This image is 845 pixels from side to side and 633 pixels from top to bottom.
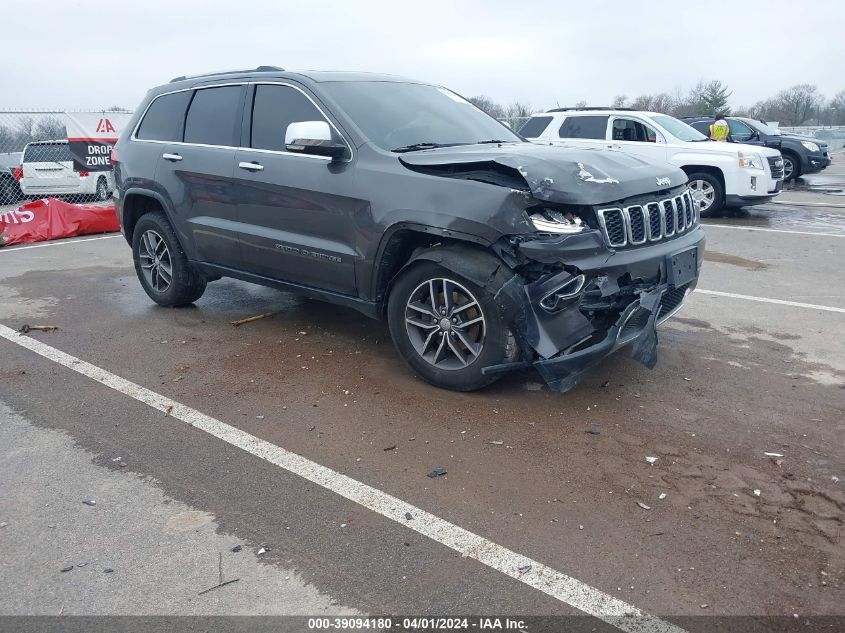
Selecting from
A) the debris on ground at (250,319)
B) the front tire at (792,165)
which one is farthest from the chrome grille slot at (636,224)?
the front tire at (792,165)

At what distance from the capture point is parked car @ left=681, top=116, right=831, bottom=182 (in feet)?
62.8

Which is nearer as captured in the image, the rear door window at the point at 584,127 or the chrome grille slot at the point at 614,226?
the chrome grille slot at the point at 614,226

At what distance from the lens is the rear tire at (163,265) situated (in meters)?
6.50

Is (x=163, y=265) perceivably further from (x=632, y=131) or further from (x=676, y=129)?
(x=676, y=129)

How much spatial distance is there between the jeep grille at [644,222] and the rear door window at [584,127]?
8.55m

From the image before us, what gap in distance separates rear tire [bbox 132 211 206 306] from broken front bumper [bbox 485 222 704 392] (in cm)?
332

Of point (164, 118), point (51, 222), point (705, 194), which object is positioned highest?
point (164, 118)

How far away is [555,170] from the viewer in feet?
14.0

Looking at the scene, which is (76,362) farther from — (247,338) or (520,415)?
(520,415)

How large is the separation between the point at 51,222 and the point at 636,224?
1018cm

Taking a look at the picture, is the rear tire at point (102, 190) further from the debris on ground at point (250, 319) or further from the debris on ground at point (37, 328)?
the debris on ground at point (250, 319)

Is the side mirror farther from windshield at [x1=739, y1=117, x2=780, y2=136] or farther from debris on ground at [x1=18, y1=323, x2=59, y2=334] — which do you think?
windshield at [x1=739, y1=117, x2=780, y2=136]

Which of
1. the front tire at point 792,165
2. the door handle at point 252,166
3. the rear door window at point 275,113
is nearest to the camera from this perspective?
the rear door window at point 275,113

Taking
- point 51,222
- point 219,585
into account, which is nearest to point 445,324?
point 219,585
